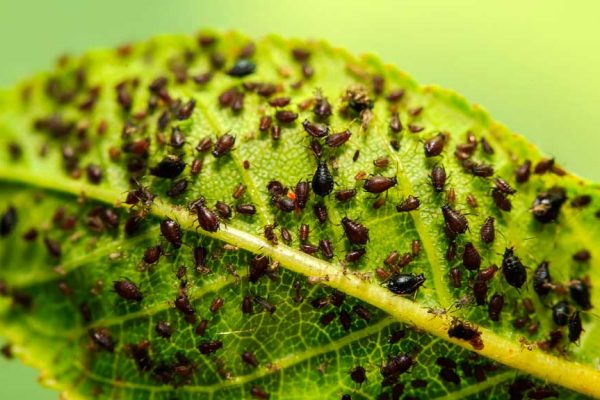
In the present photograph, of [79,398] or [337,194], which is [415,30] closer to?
[337,194]

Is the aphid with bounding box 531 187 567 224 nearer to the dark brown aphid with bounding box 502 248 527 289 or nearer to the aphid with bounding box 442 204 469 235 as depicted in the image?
the dark brown aphid with bounding box 502 248 527 289

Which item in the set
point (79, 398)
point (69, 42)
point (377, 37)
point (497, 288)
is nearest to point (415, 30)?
point (377, 37)

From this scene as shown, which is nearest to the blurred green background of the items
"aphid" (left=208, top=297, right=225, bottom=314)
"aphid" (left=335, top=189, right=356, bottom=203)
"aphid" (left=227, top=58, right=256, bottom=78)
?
"aphid" (left=227, top=58, right=256, bottom=78)

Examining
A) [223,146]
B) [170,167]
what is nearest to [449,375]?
[223,146]

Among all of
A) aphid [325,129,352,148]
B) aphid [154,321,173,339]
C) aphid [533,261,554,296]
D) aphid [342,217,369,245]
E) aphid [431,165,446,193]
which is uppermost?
aphid [325,129,352,148]

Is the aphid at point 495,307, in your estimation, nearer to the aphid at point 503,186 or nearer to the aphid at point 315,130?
the aphid at point 503,186
